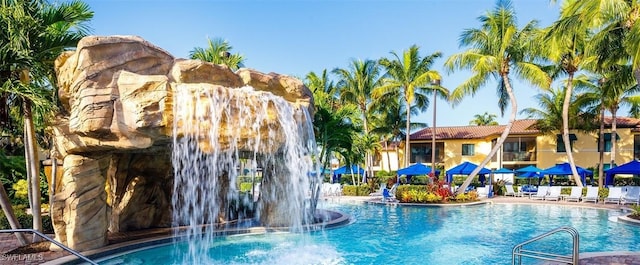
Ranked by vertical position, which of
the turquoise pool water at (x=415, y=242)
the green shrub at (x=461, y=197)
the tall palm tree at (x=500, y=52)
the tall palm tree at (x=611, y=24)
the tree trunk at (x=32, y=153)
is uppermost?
the tall palm tree at (x=500, y=52)

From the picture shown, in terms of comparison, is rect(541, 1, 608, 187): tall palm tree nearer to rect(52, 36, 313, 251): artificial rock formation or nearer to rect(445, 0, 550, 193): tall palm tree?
rect(445, 0, 550, 193): tall palm tree

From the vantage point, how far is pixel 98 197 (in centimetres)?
1012

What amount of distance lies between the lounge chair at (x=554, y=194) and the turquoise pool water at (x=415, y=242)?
6.54 meters

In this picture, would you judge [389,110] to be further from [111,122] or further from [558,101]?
[111,122]

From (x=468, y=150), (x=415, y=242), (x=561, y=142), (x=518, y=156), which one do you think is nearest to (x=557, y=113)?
(x=561, y=142)

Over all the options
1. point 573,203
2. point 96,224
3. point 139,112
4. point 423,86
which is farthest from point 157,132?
point 423,86

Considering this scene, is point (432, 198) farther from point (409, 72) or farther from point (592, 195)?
point (409, 72)

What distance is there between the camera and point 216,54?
22.7m

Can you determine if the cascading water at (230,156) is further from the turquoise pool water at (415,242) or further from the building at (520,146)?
the building at (520,146)

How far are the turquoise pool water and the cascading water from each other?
89 centimetres

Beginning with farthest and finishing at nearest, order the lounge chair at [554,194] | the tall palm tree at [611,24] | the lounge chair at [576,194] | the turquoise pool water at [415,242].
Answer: the lounge chair at [554,194], the lounge chair at [576,194], the tall palm tree at [611,24], the turquoise pool water at [415,242]

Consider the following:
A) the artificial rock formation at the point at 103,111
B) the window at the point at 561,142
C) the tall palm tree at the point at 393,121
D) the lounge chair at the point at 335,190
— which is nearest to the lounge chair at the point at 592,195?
the lounge chair at the point at 335,190

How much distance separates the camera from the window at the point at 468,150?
4594 cm

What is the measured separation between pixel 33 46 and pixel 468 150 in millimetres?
42862
